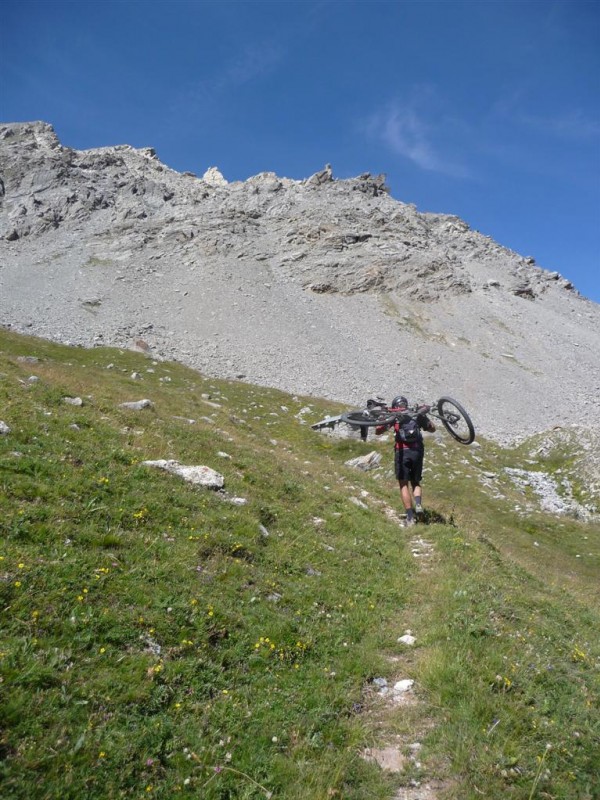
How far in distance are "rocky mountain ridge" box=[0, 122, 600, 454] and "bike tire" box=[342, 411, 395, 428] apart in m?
25.1

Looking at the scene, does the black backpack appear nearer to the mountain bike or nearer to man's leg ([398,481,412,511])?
the mountain bike

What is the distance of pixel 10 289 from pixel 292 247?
4942cm

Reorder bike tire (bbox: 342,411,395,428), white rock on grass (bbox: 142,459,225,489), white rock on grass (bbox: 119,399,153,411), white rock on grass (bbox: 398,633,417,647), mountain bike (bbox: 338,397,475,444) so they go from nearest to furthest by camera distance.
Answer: white rock on grass (bbox: 398,633,417,647) → white rock on grass (bbox: 142,459,225,489) → mountain bike (bbox: 338,397,475,444) → bike tire (bbox: 342,411,395,428) → white rock on grass (bbox: 119,399,153,411)

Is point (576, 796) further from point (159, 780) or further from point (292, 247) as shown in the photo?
point (292, 247)

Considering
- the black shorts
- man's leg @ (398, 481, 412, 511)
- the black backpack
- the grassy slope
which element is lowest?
the grassy slope

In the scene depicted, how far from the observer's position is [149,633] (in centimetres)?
584

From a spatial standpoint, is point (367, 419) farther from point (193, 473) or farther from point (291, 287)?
point (291, 287)

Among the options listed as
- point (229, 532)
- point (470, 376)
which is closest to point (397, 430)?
point (229, 532)

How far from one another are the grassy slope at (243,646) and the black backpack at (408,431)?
350 cm

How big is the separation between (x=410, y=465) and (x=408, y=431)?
1.10 metres

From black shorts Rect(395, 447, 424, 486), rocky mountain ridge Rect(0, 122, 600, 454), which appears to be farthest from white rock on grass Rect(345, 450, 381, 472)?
rocky mountain ridge Rect(0, 122, 600, 454)

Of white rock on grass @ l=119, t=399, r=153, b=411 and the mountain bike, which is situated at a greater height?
the mountain bike

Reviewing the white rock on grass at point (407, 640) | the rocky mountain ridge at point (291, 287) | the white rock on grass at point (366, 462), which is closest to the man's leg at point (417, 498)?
the white rock on grass at point (407, 640)

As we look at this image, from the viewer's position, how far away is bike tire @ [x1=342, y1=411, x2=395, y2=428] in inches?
602
